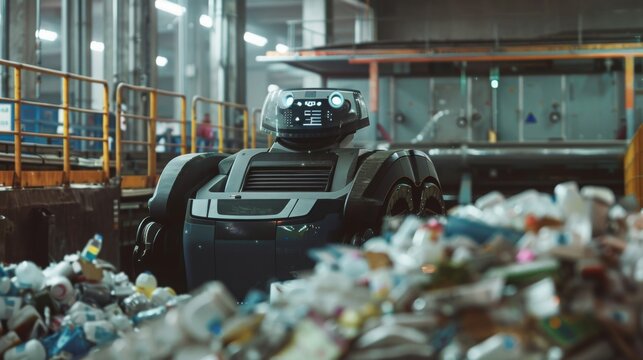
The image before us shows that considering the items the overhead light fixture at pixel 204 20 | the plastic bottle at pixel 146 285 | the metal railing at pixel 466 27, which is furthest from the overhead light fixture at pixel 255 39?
the plastic bottle at pixel 146 285

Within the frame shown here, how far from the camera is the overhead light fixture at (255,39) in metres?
32.0

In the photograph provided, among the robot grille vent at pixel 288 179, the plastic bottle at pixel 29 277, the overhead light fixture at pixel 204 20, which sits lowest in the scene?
the plastic bottle at pixel 29 277

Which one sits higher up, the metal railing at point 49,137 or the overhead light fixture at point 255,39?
the overhead light fixture at point 255,39

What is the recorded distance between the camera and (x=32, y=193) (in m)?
8.66

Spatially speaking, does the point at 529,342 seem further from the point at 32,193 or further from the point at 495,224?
the point at 32,193

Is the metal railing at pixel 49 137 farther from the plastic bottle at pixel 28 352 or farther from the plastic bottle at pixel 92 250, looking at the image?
the plastic bottle at pixel 28 352

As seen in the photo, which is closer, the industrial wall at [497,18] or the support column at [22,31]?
the support column at [22,31]

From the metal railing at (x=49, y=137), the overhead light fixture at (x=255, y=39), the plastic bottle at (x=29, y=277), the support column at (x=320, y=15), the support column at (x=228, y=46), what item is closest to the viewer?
the plastic bottle at (x=29, y=277)

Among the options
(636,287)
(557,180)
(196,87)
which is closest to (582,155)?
(557,180)

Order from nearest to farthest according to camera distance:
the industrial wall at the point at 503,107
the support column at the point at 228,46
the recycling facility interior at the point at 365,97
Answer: the recycling facility interior at the point at 365,97 < the industrial wall at the point at 503,107 < the support column at the point at 228,46

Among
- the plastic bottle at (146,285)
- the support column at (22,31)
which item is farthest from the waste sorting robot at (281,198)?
the support column at (22,31)

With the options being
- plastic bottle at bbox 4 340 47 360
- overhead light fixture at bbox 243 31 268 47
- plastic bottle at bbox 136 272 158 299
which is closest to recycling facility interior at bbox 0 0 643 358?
plastic bottle at bbox 136 272 158 299

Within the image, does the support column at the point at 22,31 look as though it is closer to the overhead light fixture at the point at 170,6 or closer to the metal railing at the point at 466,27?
the overhead light fixture at the point at 170,6

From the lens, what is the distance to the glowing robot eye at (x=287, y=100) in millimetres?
7059
